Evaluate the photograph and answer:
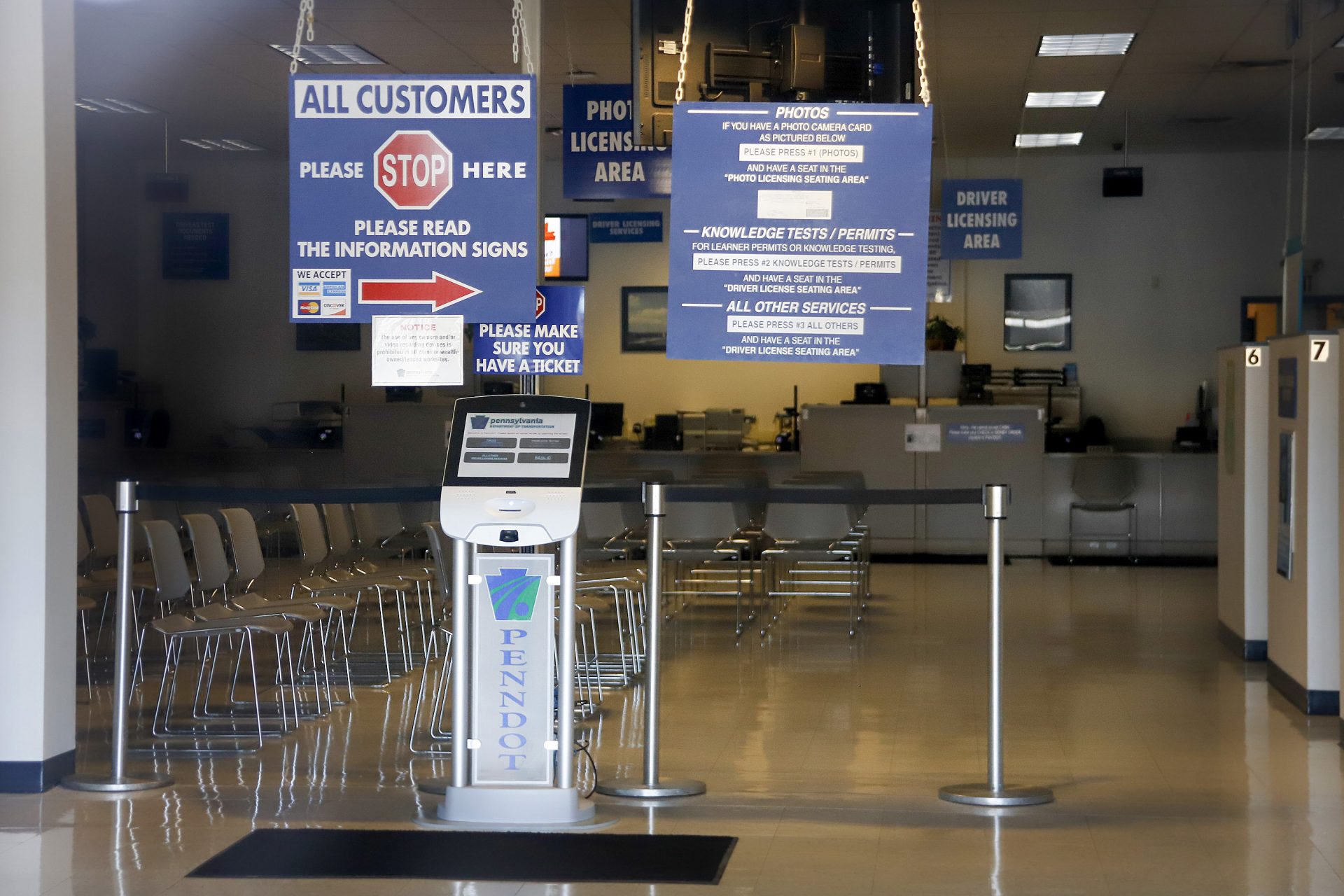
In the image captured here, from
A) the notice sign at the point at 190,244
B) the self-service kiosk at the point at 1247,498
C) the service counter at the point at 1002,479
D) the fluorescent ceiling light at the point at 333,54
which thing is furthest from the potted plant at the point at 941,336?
the notice sign at the point at 190,244

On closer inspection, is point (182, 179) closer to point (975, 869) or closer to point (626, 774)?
point (626, 774)

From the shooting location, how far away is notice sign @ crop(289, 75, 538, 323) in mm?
4148

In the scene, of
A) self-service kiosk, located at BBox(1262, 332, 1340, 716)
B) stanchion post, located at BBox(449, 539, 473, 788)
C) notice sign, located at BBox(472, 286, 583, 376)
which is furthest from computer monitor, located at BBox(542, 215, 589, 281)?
stanchion post, located at BBox(449, 539, 473, 788)

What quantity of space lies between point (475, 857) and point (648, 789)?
31.5 inches

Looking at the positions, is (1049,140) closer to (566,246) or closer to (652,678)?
(566,246)

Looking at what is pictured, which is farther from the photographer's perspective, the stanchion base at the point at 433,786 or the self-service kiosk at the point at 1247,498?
the self-service kiosk at the point at 1247,498

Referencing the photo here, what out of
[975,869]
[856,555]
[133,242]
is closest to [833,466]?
[856,555]

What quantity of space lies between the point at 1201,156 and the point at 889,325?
10.4 metres

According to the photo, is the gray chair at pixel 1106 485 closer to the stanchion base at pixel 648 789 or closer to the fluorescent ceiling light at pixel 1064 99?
the fluorescent ceiling light at pixel 1064 99

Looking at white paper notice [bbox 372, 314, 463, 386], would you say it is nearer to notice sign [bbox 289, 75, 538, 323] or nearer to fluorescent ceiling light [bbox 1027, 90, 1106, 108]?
notice sign [bbox 289, 75, 538, 323]

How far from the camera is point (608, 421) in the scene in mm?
12812

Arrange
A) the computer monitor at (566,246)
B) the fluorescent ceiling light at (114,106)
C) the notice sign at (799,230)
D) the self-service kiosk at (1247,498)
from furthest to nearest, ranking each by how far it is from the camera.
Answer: the fluorescent ceiling light at (114,106) < the computer monitor at (566,246) < the self-service kiosk at (1247,498) < the notice sign at (799,230)

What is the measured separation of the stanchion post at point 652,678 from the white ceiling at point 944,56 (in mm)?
4794

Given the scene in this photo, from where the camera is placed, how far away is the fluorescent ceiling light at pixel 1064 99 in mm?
10625
